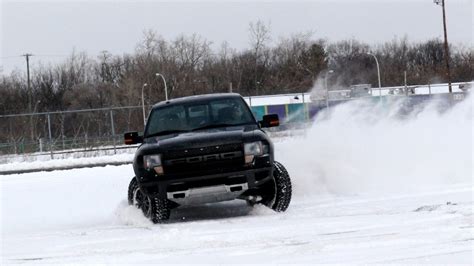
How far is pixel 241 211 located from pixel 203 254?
327 centimetres

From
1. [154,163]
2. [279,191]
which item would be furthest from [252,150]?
[154,163]

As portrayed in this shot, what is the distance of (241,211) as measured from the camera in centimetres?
929

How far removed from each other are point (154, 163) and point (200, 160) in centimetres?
55

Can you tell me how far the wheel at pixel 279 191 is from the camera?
28.8 ft

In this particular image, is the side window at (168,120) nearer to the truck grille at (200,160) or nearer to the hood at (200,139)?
the hood at (200,139)

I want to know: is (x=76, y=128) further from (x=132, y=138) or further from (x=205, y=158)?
(x=205, y=158)

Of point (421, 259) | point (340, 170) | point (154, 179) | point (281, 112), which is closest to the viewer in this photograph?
point (421, 259)

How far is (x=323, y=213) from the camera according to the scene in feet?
27.8

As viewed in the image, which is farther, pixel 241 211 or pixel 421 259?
pixel 241 211

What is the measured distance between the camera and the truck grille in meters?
8.15

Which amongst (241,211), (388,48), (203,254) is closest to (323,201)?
(241,211)

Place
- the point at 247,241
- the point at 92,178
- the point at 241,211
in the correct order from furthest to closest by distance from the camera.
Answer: the point at 92,178 < the point at 241,211 < the point at 247,241

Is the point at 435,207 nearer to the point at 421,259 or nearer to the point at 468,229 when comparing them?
the point at 468,229

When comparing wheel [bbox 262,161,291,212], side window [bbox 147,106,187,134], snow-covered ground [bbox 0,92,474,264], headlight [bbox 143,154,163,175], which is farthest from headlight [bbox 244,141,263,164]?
side window [bbox 147,106,187,134]
